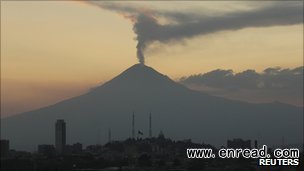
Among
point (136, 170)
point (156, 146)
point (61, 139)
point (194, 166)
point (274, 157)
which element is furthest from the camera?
point (61, 139)

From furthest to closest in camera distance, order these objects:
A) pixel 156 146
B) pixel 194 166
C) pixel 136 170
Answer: pixel 156 146, pixel 194 166, pixel 136 170

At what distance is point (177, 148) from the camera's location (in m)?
69.2

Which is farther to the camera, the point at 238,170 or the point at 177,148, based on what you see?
the point at 177,148

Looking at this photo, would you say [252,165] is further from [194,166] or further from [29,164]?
[29,164]

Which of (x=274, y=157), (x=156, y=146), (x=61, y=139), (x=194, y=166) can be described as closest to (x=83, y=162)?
(x=194, y=166)

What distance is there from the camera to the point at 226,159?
148 feet

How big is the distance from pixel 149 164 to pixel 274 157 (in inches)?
483

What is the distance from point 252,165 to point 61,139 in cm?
4288

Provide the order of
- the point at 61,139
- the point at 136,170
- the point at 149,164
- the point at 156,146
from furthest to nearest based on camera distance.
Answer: the point at 61,139, the point at 156,146, the point at 149,164, the point at 136,170

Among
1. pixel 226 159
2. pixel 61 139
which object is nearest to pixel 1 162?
pixel 226 159

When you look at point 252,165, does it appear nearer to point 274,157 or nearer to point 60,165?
point 274,157

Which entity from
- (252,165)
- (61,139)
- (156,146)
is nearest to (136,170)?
(252,165)

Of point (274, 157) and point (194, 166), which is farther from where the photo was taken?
point (194, 166)

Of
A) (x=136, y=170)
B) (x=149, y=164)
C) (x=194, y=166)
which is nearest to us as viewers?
(x=136, y=170)
